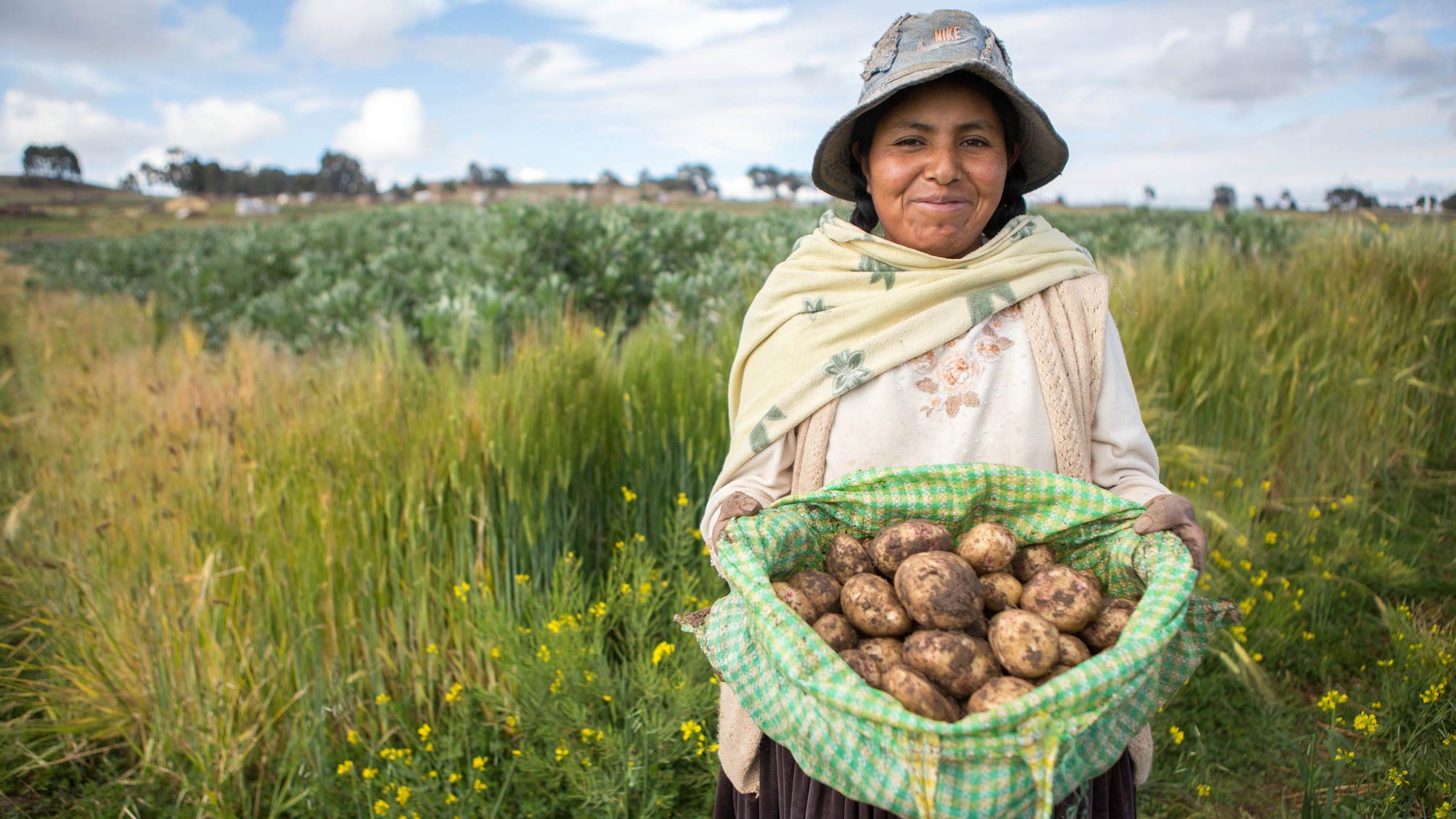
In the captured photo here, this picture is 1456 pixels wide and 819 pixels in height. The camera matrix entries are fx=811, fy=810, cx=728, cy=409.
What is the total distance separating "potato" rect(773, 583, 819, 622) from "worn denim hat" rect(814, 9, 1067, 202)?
105cm

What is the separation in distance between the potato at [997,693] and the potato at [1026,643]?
4 cm

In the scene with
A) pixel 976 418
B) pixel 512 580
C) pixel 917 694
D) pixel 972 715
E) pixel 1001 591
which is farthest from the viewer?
pixel 512 580

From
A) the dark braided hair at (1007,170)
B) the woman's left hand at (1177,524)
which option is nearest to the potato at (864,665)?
the woman's left hand at (1177,524)

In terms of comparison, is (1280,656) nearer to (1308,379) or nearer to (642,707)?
(1308,379)

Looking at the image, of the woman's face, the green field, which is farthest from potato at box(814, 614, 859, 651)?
the green field

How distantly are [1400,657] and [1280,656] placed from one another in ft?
1.57

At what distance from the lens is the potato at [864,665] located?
1322mm

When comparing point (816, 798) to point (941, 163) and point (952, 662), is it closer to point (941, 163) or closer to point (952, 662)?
point (952, 662)

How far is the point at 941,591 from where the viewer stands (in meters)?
1.40

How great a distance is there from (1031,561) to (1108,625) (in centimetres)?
21

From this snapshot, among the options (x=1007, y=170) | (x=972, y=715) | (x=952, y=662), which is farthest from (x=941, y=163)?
(x=972, y=715)

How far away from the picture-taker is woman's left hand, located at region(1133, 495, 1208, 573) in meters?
1.46

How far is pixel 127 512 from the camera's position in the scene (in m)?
3.44

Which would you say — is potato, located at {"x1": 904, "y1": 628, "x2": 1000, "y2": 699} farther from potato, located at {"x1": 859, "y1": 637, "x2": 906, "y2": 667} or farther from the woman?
the woman
